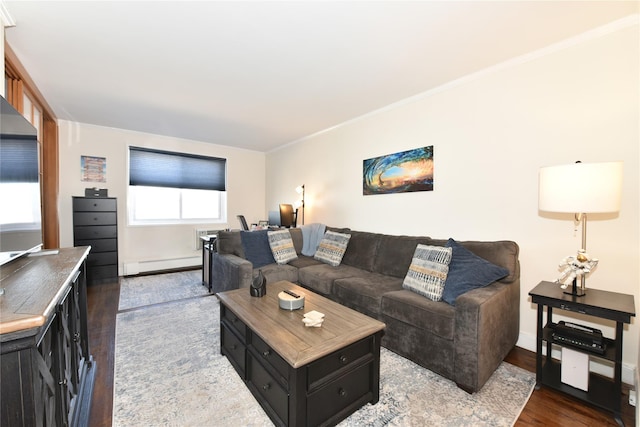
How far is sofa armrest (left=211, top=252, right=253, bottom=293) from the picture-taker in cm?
290

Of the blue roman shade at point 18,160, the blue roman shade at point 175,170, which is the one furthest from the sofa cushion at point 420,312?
the blue roman shade at point 175,170

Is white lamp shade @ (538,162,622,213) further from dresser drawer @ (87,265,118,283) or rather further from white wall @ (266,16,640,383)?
dresser drawer @ (87,265,118,283)

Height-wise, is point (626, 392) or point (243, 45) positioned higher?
point (243, 45)

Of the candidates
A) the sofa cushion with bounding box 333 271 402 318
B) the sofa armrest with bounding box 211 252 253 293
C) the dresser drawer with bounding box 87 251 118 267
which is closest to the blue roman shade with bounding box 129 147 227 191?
the dresser drawer with bounding box 87 251 118 267

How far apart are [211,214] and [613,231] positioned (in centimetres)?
559

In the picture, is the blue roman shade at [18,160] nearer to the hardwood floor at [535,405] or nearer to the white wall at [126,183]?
the hardwood floor at [535,405]

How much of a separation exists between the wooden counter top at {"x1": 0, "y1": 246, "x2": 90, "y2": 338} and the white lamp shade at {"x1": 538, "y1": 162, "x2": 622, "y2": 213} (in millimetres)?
2494

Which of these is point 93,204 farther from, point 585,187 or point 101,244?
point 585,187

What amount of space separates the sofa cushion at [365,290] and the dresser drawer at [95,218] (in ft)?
12.1

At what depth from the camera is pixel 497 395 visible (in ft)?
5.72

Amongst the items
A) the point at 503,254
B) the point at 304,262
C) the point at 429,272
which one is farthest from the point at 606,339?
the point at 304,262

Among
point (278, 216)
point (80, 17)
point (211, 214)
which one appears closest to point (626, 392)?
point (278, 216)

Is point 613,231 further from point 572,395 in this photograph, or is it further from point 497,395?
point 497,395

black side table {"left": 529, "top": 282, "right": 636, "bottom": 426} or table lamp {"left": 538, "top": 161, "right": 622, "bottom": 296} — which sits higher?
table lamp {"left": 538, "top": 161, "right": 622, "bottom": 296}
